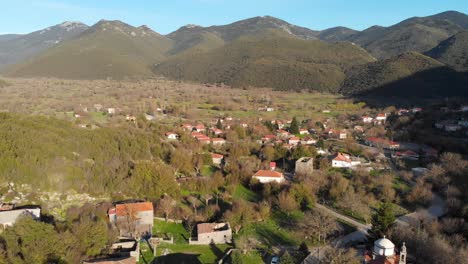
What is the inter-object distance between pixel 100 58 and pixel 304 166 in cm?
10610

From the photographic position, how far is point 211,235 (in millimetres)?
18922

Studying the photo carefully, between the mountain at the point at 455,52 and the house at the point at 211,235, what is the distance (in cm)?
8801

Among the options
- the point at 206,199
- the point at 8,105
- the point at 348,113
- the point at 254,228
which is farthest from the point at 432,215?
the point at 8,105

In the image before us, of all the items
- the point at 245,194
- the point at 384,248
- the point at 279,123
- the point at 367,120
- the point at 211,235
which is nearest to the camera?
the point at 384,248

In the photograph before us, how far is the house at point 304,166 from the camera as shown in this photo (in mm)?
28719

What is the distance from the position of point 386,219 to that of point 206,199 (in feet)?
34.5

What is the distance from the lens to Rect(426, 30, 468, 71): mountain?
92.5m

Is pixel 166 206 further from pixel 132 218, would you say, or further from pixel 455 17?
pixel 455 17

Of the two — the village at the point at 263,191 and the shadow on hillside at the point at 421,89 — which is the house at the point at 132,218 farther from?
the shadow on hillside at the point at 421,89

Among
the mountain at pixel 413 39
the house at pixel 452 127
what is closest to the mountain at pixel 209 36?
the mountain at pixel 413 39

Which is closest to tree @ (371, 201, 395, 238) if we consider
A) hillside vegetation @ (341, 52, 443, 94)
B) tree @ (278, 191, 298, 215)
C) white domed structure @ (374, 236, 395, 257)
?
white domed structure @ (374, 236, 395, 257)

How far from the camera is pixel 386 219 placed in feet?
59.4

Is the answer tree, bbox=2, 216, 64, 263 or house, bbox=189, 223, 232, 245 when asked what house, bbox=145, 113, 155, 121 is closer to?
house, bbox=189, 223, 232, 245

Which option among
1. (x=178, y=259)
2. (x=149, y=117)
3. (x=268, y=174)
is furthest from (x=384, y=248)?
(x=149, y=117)
